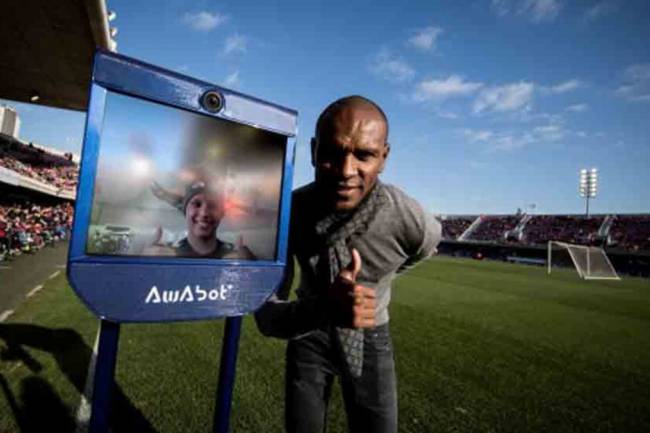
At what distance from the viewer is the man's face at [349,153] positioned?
4.60 ft

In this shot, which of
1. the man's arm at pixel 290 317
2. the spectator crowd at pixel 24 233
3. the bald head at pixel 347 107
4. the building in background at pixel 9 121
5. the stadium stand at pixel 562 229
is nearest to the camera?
the man's arm at pixel 290 317

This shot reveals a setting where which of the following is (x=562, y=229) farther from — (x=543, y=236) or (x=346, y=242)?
(x=346, y=242)

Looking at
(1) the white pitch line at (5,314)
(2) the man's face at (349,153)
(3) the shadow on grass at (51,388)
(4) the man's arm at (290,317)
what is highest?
(2) the man's face at (349,153)

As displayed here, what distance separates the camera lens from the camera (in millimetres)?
1081

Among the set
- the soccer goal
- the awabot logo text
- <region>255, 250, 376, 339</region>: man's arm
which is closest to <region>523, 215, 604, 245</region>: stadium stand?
the soccer goal

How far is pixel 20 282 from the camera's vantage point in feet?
29.6

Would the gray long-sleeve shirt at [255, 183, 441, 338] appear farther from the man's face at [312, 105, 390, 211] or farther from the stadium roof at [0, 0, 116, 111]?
the stadium roof at [0, 0, 116, 111]

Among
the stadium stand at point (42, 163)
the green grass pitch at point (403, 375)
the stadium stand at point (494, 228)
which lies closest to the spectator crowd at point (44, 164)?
the stadium stand at point (42, 163)

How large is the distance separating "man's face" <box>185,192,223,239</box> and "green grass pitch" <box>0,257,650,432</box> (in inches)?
91.4

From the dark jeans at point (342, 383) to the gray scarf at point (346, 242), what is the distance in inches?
2.2

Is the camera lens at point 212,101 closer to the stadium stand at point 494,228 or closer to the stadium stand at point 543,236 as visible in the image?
the stadium stand at point 543,236

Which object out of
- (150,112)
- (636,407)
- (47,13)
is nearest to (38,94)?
(47,13)

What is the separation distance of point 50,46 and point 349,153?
10046 millimetres

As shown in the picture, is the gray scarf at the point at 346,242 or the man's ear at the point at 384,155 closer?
the gray scarf at the point at 346,242
